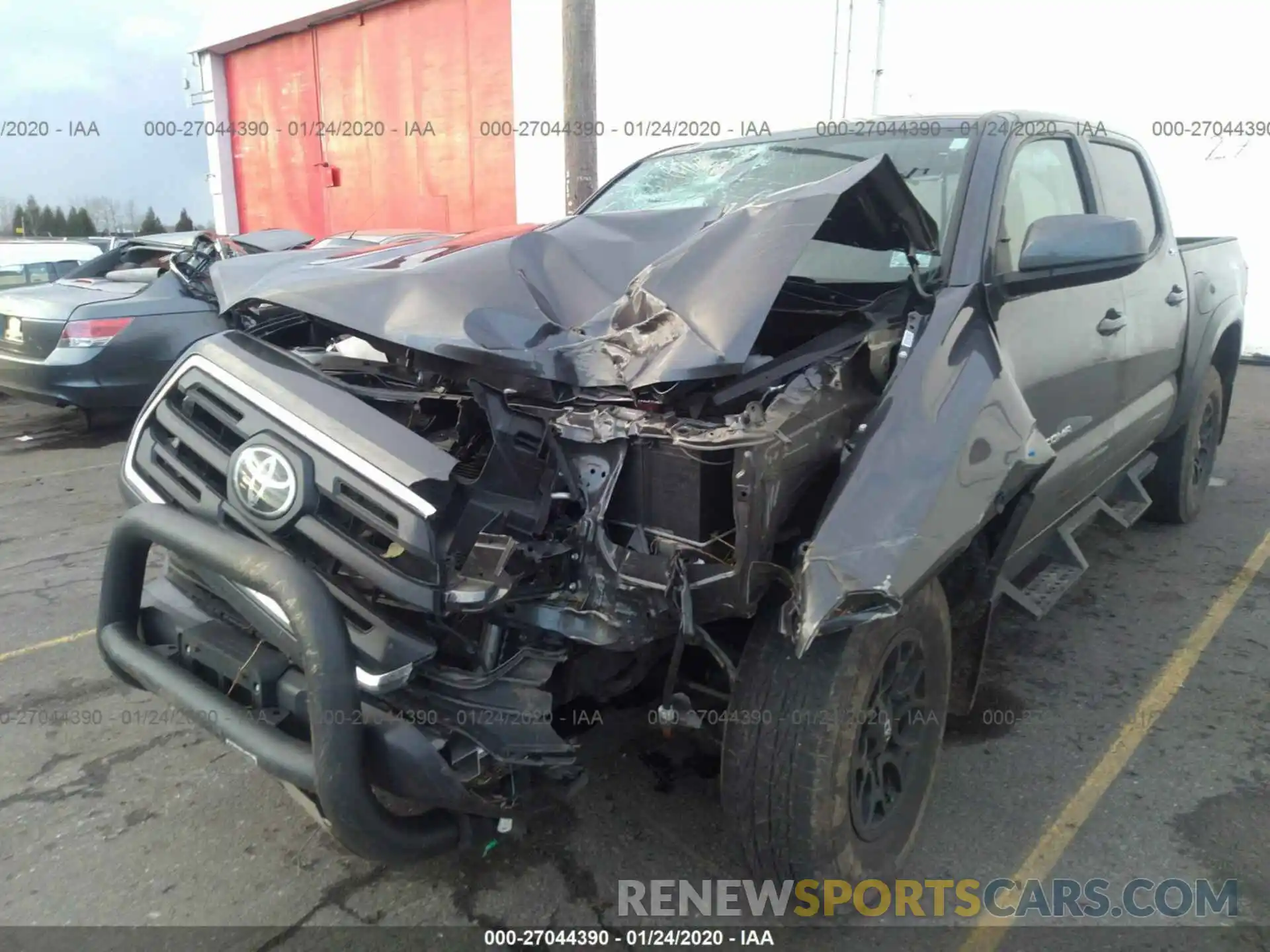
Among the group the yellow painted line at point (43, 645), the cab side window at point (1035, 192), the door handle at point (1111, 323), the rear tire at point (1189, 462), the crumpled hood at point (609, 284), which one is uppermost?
the cab side window at point (1035, 192)

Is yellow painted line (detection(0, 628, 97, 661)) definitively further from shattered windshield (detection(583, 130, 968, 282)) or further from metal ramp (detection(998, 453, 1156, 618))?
metal ramp (detection(998, 453, 1156, 618))

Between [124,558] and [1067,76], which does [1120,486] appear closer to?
[124,558]

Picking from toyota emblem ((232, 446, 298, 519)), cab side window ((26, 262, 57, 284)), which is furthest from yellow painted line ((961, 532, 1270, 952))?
cab side window ((26, 262, 57, 284))

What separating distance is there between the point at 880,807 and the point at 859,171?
1625 millimetres

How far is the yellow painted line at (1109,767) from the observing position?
92.0 inches

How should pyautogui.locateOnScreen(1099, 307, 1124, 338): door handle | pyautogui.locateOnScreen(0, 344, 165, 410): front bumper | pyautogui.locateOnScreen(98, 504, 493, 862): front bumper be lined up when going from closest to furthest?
1. pyautogui.locateOnScreen(98, 504, 493, 862): front bumper
2. pyautogui.locateOnScreen(1099, 307, 1124, 338): door handle
3. pyautogui.locateOnScreen(0, 344, 165, 410): front bumper

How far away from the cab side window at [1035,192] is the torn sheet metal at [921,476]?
0.56 meters

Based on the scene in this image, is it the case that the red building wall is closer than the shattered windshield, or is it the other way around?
the shattered windshield

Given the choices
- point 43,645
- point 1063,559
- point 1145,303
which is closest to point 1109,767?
point 1063,559

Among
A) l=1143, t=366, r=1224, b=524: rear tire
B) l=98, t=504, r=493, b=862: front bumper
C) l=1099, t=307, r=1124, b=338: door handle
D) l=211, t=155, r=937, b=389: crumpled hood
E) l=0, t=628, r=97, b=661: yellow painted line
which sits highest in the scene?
l=211, t=155, r=937, b=389: crumpled hood

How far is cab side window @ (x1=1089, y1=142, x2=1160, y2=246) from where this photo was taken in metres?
3.80

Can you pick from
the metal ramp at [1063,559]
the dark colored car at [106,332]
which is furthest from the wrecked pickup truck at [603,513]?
the dark colored car at [106,332]

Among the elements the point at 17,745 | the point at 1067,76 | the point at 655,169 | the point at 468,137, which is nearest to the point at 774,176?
the point at 655,169

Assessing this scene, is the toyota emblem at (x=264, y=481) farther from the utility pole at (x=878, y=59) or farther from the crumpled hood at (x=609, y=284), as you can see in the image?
the utility pole at (x=878, y=59)
